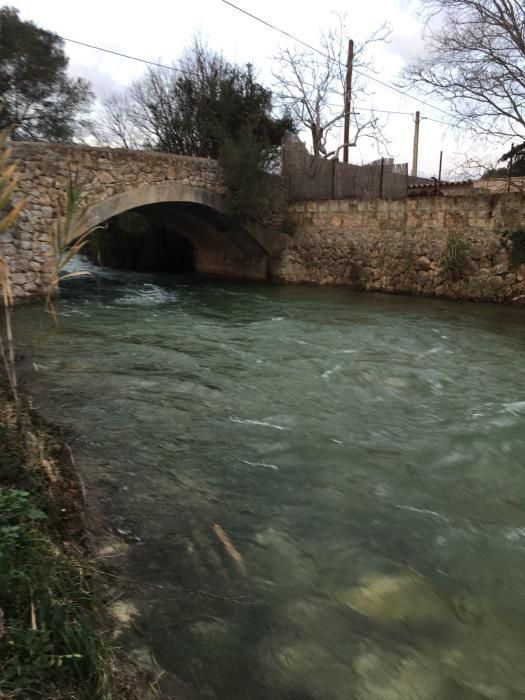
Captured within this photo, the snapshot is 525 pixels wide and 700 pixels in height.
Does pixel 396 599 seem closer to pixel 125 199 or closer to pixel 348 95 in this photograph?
pixel 125 199

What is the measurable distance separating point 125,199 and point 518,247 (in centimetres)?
784

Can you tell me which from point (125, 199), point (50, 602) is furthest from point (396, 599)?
point (125, 199)

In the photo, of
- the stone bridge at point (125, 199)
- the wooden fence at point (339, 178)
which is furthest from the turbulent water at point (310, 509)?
the wooden fence at point (339, 178)

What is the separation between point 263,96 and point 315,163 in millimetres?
2690

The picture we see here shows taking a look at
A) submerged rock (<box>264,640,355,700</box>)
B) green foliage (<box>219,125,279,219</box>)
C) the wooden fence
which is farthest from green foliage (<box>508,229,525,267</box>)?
submerged rock (<box>264,640,355,700</box>)

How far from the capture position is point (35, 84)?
52.0 feet

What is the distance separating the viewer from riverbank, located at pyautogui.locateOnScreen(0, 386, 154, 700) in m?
1.39

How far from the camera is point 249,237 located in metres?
14.6

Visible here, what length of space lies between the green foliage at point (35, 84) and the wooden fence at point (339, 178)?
7.20 metres

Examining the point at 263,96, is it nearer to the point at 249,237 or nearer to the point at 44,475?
the point at 249,237

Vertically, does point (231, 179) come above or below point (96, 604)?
above

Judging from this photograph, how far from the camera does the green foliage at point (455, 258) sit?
1141cm

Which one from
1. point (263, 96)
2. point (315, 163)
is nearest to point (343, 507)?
point (315, 163)

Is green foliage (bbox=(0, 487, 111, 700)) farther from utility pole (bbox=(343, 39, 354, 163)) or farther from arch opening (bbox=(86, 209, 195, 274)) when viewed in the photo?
utility pole (bbox=(343, 39, 354, 163))
